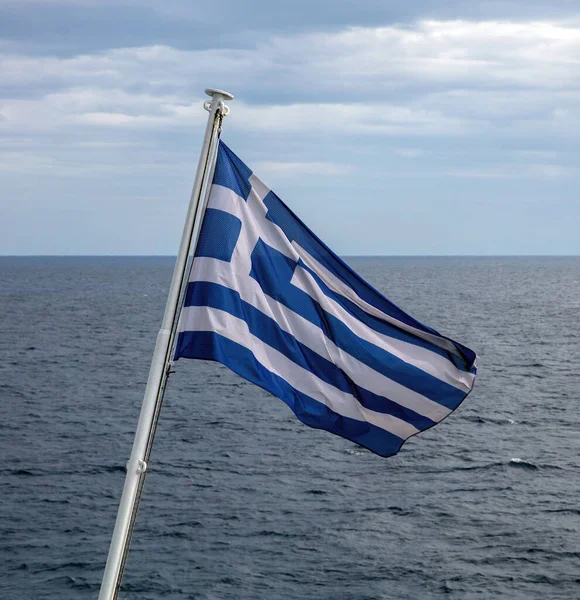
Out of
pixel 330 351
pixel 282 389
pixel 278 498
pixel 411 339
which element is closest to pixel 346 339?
pixel 330 351

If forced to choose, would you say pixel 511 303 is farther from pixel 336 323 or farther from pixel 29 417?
pixel 336 323

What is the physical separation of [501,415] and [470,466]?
13.0 metres

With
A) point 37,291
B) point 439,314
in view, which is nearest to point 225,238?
point 439,314

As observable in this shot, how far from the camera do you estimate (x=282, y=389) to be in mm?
9875

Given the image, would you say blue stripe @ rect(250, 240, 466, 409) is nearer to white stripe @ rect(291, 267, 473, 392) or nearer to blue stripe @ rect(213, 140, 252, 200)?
white stripe @ rect(291, 267, 473, 392)

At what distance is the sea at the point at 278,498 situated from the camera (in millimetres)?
29234

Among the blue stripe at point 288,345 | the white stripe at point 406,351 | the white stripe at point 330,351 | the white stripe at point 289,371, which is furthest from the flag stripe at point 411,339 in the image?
the white stripe at point 289,371

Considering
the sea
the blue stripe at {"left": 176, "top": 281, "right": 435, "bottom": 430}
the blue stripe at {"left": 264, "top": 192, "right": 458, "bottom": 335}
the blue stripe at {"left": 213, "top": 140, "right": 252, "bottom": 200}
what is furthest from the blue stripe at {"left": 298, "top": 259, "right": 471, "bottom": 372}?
the sea

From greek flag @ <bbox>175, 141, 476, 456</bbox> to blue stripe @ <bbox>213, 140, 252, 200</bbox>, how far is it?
13 millimetres

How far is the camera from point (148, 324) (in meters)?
117

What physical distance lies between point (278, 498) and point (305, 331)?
28.7 metres

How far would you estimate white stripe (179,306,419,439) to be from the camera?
9430 mm

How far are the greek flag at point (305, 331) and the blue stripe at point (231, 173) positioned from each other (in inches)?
0.5

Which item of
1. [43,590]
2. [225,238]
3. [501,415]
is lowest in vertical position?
[43,590]
